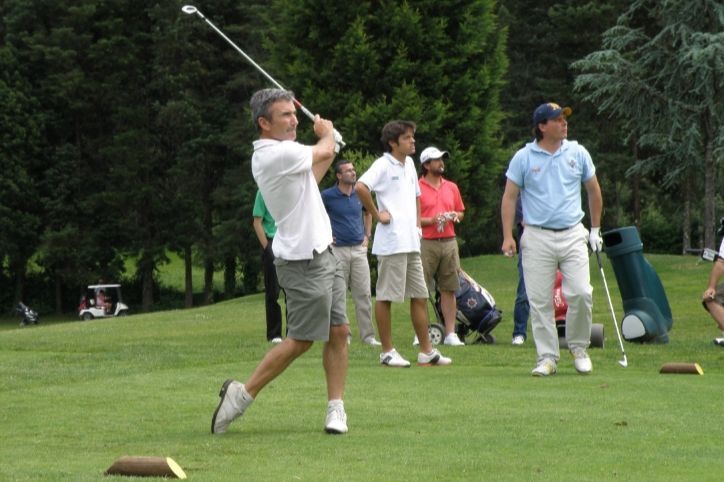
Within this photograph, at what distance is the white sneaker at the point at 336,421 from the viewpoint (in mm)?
6191

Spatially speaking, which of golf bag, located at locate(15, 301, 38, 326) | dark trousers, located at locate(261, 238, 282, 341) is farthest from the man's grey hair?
golf bag, located at locate(15, 301, 38, 326)

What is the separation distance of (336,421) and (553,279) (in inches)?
140

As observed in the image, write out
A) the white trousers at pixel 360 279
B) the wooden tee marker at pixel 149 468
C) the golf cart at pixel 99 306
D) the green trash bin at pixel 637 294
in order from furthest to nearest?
the golf cart at pixel 99 306 → the green trash bin at pixel 637 294 → the white trousers at pixel 360 279 → the wooden tee marker at pixel 149 468

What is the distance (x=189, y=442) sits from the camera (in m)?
6.10

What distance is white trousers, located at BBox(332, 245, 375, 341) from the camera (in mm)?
12734

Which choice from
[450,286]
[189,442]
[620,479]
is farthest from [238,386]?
[450,286]

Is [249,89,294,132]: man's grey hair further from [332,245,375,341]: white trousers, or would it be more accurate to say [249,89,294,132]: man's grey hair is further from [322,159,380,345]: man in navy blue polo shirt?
[332,245,375,341]: white trousers

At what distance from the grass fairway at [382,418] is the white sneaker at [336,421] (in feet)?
0.21

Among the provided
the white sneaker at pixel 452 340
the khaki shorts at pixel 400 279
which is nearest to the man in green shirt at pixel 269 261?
the white sneaker at pixel 452 340

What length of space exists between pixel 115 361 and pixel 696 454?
748 centimetres

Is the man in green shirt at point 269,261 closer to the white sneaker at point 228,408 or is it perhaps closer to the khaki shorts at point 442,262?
the khaki shorts at point 442,262

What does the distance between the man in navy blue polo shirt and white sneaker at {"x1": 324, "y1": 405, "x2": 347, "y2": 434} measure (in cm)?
629

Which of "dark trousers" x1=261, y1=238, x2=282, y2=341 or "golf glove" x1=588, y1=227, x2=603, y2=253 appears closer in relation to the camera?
"golf glove" x1=588, y1=227, x2=603, y2=253

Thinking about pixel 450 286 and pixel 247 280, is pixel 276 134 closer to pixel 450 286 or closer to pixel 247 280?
pixel 450 286
